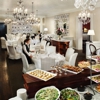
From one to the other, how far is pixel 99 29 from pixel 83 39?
9.60 ft

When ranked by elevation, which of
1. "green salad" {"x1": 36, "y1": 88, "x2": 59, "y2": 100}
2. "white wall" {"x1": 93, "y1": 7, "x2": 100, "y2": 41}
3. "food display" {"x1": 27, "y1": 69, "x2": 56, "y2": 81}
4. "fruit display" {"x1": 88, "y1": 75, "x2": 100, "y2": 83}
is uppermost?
"white wall" {"x1": 93, "y1": 7, "x2": 100, "y2": 41}

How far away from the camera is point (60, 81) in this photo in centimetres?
204

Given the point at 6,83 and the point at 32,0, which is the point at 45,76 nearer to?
the point at 6,83

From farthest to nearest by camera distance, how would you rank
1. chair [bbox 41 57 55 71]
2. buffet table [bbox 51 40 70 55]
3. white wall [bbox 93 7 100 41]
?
buffet table [bbox 51 40 70 55], white wall [bbox 93 7 100 41], chair [bbox 41 57 55 71]

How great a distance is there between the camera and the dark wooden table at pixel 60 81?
A: 6.20 feet

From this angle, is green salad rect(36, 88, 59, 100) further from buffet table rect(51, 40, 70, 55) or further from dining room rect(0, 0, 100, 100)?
buffet table rect(51, 40, 70, 55)

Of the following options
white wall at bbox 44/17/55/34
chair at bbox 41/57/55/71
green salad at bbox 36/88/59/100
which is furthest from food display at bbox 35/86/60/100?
white wall at bbox 44/17/55/34

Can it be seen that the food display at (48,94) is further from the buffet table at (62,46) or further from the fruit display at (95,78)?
the buffet table at (62,46)

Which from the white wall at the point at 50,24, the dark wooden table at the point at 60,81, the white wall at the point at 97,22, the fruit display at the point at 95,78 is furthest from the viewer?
the white wall at the point at 50,24

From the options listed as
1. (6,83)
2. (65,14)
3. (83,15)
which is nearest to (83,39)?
(65,14)

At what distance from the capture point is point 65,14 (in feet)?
37.1

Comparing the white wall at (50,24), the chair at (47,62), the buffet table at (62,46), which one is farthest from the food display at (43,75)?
the white wall at (50,24)

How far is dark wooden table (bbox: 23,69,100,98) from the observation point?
1891 millimetres

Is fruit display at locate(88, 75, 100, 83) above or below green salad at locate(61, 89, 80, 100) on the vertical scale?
above
